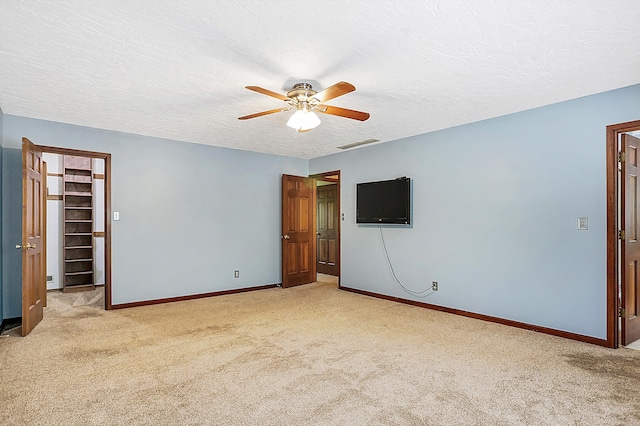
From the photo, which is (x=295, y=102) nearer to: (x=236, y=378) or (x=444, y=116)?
(x=444, y=116)

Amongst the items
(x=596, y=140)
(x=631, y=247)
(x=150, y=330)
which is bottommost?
(x=150, y=330)

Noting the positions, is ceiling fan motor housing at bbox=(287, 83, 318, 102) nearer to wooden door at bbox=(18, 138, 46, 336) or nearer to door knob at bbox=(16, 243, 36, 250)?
wooden door at bbox=(18, 138, 46, 336)

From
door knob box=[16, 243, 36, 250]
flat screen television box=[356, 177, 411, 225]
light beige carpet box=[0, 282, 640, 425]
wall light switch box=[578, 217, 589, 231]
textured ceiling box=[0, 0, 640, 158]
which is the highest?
textured ceiling box=[0, 0, 640, 158]

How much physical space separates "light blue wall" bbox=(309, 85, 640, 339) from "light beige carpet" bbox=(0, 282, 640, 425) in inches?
15.7

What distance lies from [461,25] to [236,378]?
2.86 metres

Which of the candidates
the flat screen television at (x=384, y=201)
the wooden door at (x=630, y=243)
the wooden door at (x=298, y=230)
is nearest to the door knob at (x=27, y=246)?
the wooden door at (x=298, y=230)

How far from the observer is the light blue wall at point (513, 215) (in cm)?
348

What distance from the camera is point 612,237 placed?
3.35 meters

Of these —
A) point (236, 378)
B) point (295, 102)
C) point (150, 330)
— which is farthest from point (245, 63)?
point (150, 330)

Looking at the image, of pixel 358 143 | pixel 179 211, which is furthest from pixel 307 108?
pixel 179 211

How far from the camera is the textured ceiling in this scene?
2.09m

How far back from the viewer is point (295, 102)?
3.26 meters

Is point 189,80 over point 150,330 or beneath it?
over

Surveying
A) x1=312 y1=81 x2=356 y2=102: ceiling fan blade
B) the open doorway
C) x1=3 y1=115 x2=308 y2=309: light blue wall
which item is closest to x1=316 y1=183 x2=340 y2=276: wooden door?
the open doorway
